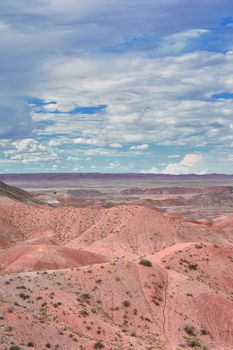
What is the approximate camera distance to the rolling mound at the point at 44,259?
2559 inches

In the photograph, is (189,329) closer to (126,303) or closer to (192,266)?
(126,303)

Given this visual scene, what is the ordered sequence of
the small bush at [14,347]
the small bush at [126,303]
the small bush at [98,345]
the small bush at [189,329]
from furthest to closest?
the small bush at [126,303] < the small bush at [189,329] < the small bush at [98,345] < the small bush at [14,347]

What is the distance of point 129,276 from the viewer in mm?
55188

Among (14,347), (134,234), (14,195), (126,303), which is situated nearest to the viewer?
(14,347)

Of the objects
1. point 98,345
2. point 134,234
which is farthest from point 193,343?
point 134,234

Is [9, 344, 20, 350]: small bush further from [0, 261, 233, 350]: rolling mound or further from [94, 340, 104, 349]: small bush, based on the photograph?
[94, 340, 104, 349]: small bush


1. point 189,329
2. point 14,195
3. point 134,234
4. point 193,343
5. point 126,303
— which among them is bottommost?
point 193,343

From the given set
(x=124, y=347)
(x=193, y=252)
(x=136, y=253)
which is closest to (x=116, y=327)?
(x=124, y=347)

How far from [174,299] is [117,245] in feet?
126

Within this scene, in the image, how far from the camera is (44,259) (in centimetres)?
6619

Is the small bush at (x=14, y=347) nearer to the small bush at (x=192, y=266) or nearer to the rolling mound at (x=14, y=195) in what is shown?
the small bush at (x=192, y=266)

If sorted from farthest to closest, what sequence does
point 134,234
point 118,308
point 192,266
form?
point 134,234 < point 192,266 < point 118,308

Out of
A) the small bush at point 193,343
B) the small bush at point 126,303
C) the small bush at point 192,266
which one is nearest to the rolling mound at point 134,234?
the small bush at point 192,266

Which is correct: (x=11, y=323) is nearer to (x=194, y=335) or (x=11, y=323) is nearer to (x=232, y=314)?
(x=194, y=335)
